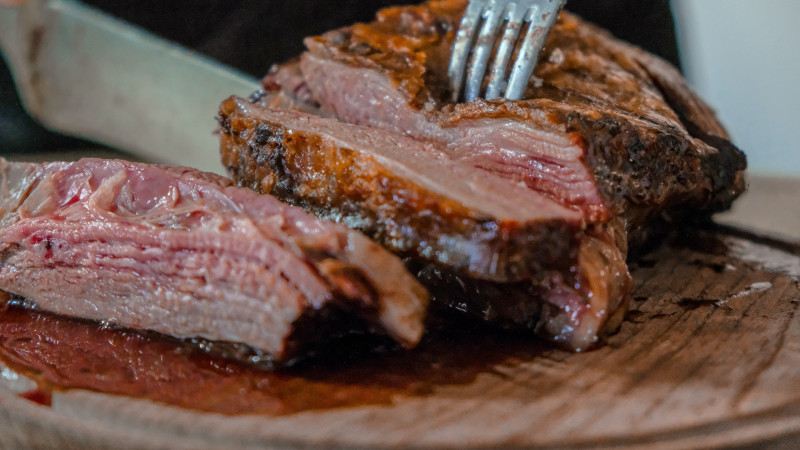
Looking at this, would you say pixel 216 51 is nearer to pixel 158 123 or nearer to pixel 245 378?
pixel 158 123

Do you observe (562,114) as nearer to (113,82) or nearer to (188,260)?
(188,260)

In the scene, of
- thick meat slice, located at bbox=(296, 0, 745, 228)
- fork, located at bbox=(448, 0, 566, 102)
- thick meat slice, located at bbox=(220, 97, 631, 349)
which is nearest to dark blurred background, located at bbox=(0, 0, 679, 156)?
thick meat slice, located at bbox=(296, 0, 745, 228)

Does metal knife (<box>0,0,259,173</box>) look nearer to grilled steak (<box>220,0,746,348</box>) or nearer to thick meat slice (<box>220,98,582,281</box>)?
grilled steak (<box>220,0,746,348</box>)

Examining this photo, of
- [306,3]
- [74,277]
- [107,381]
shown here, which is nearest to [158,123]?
[306,3]


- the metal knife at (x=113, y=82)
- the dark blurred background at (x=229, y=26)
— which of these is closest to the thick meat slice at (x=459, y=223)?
the metal knife at (x=113, y=82)

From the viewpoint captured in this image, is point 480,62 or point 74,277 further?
point 480,62

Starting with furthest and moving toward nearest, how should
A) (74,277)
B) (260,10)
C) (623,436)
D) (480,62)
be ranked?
(260,10)
(480,62)
(74,277)
(623,436)

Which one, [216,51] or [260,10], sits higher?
[260,10]
